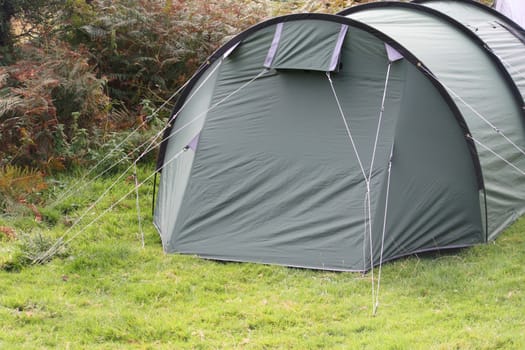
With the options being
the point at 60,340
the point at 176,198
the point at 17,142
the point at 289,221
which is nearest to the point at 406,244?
the point at 289,221

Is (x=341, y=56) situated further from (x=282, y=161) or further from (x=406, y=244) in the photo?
(x=406, y=244)

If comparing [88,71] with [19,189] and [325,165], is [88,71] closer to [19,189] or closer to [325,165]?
[19,189]

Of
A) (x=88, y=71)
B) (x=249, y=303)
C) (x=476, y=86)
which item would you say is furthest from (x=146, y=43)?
(x=249, y=303)

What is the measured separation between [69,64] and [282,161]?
3284mm

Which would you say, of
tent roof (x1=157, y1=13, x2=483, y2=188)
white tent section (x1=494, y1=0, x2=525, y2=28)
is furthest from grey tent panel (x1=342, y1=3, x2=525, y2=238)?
white tent section (x1=494, y1=0, x2=525, y2=28)

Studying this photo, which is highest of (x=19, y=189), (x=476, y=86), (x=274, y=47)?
(x=274, y=47)

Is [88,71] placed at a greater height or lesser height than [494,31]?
lesser

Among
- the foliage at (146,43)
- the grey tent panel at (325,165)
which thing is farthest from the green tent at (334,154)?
the foliage at (146,43)

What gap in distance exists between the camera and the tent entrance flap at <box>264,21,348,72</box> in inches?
243

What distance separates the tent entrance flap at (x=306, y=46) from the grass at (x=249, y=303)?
5.53 feet

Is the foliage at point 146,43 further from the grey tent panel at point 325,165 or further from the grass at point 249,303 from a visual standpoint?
the grass at point 249,303

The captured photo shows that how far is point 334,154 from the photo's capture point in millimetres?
6172

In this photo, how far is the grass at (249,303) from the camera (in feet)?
15.7

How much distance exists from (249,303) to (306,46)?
7.32 feet
